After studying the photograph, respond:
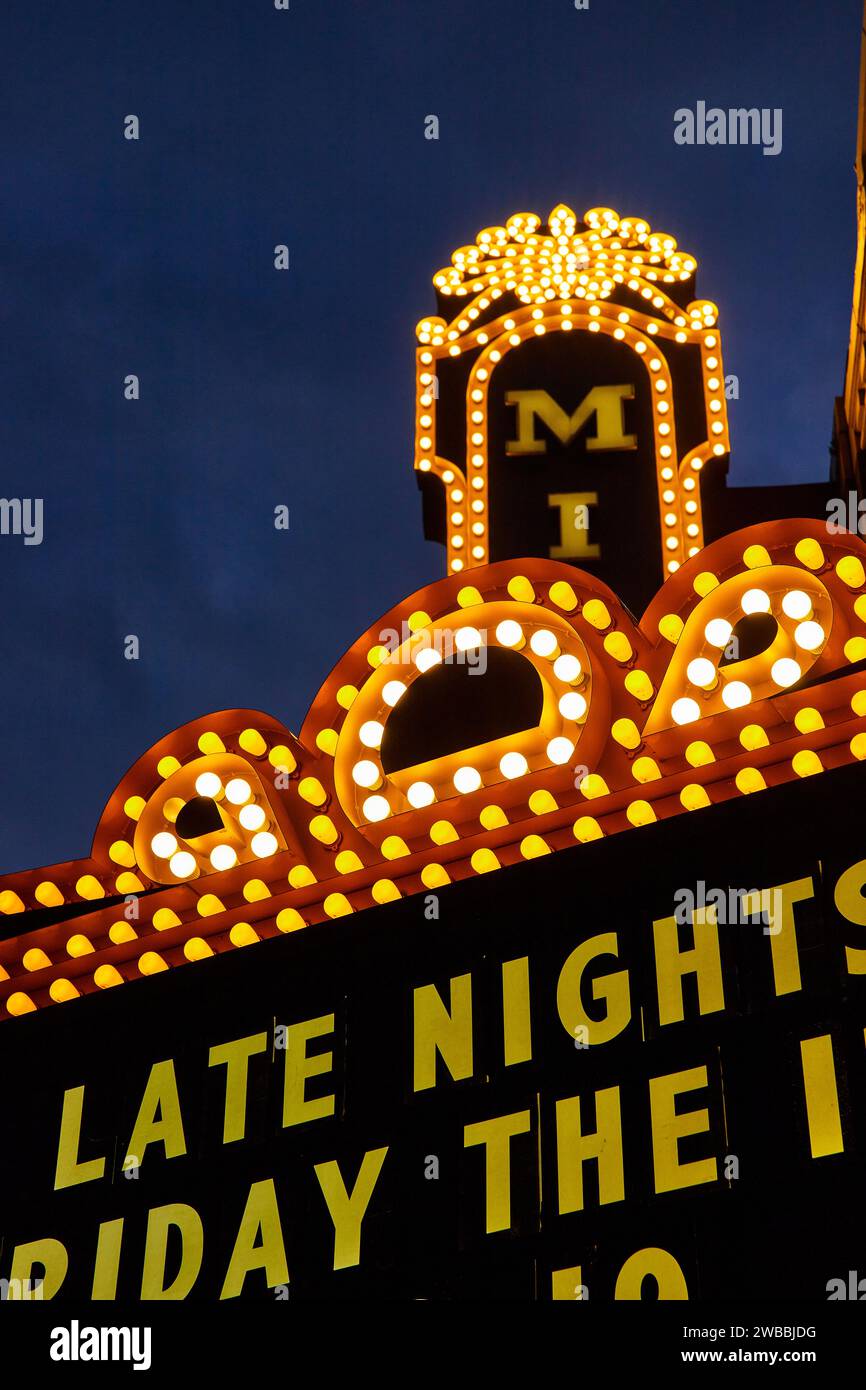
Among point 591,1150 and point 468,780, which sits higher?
point 468,780

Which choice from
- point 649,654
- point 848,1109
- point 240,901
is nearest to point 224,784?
point 240,901

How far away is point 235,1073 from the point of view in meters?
7.04

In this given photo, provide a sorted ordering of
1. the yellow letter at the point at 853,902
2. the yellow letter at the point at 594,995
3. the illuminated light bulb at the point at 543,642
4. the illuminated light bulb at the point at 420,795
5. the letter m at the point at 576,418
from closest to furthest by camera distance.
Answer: the yellow letter at the point at 853,902
the yellow letter at the point at 594,995
the illuminated light bulb at the point at 543,642
the illuminated light bulb at the point at 420,795
the letter m at the point at 576,418

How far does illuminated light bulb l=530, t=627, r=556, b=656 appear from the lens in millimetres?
6844

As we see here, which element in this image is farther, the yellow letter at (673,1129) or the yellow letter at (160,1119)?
the yellow letter at (160,1119)

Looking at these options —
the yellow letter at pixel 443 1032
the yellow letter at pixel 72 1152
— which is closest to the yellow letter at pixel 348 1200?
the yellow letter at pixel 443 1032

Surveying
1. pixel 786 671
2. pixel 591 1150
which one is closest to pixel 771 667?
pixel 786 671

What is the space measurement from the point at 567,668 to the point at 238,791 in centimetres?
182

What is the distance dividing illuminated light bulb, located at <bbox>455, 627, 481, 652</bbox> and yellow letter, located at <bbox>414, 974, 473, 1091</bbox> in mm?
1568

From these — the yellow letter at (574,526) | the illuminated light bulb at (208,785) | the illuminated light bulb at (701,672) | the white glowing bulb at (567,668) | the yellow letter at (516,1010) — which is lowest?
the yellow letter at (516,1010)

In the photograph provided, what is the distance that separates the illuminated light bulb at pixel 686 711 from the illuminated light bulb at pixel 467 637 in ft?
3.48

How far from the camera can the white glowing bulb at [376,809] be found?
281 inches

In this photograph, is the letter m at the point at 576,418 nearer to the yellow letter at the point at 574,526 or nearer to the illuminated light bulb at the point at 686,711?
the yellow letter at the point at 574,526

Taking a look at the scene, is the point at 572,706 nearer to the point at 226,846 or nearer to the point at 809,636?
the point at 809,636
